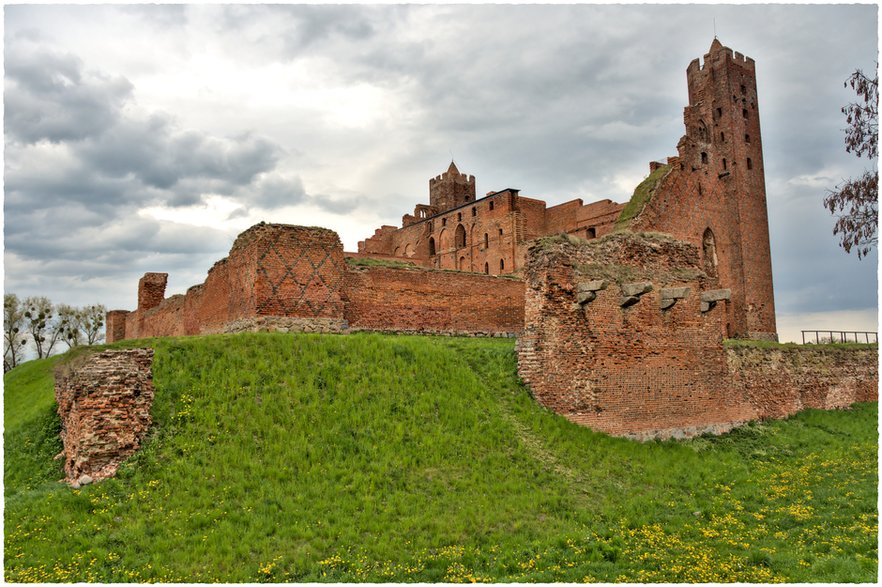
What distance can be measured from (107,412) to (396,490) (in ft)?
15.4

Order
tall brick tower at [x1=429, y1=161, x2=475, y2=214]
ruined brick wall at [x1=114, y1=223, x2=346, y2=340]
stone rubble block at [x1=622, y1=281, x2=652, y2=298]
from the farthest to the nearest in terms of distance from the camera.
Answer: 1. tall brick tower at [x1=429, y1=161, x2=475, y2=214]
2. ruined brick wall at [x1=114, y1=223, x2=346, y2=340]
3. stone rubble block at [x1=622, y1=281, x2=652, y2=298]

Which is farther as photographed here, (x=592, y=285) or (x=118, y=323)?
(x=118, y=323)

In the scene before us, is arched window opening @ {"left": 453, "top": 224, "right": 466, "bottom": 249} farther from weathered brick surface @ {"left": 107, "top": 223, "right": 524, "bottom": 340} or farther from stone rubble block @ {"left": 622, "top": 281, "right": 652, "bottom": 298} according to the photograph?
stone rubble block @ {"left": 622, "top": 281, "right": 652, "bottom": 298}

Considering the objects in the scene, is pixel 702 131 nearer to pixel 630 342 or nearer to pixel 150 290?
pixel 630 342

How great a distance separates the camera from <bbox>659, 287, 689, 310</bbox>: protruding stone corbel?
44.4 ft

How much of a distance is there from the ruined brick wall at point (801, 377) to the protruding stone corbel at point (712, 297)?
2.09m

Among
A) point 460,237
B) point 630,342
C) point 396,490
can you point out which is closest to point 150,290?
point 460,237

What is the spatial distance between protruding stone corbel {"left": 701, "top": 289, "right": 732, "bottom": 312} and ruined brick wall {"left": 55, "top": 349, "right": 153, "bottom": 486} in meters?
12.2

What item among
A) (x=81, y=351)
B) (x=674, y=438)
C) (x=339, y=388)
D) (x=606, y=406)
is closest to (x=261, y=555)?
(x=339, y=388)

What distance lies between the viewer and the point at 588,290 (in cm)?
1321

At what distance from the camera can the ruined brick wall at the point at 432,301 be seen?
1952cm

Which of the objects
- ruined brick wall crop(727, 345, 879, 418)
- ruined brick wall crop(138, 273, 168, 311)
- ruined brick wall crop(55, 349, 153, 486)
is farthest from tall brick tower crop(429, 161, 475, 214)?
ruined brick wall crop(55, 349, 153, 486)

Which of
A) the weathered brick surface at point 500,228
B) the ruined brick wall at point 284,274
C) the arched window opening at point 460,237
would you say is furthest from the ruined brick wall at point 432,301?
the arched window opening at point 460,237

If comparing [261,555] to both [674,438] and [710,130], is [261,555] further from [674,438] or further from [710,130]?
[710,130]
